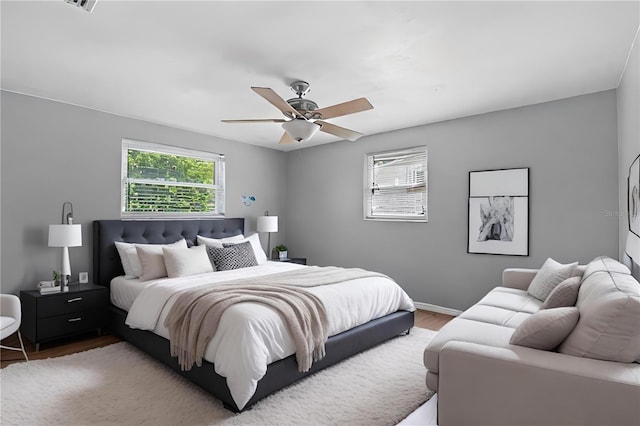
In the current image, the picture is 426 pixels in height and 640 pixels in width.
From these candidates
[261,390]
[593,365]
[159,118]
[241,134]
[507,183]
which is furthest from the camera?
[241,134]

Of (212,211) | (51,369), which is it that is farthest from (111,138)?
(51,369)

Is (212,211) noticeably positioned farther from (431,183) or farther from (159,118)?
(431,183)

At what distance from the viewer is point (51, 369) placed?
9.66 feet

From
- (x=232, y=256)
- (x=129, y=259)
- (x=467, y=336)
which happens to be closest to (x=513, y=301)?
(x=467, y=336)

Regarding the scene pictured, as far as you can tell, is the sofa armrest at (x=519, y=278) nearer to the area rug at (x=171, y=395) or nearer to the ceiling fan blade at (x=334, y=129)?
the area rug at (x=171, y=395)

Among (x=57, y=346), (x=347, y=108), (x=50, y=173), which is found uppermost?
(x=347, y=108)

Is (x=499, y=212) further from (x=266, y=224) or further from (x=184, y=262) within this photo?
(x=184, y=262)

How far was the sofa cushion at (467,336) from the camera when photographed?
217 cm

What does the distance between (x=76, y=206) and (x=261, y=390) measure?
3116 mm

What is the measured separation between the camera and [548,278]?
10.1ft

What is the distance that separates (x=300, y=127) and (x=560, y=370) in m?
2.47

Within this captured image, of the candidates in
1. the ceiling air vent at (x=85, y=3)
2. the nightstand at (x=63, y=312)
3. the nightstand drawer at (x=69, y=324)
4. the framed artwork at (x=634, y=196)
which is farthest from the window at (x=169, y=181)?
the framed artwork at (x=634, y=196)

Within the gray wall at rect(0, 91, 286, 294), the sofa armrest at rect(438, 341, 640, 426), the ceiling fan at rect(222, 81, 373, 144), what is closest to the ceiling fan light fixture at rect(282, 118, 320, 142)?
the ceiling fan at rect(222, 81, 373, 144)

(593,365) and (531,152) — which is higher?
(531,152)
